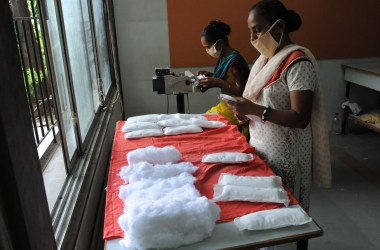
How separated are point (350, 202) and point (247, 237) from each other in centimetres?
181

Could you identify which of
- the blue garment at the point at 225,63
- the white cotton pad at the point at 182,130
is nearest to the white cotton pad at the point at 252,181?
the white cotton pad at the point at 182,130

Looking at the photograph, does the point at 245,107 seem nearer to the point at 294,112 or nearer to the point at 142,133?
the point at 294,112

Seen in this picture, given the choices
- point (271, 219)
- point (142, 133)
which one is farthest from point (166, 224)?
point (142, 133)

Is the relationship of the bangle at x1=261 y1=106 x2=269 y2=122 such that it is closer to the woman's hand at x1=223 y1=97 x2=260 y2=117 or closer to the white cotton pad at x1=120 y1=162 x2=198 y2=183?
the woman's hand at x1=223 y1=97 x2=260 y2=117

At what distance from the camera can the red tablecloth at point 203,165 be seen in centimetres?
103

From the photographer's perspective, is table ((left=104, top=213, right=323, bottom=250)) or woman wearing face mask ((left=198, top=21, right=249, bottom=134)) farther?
woman wearing face mask ((left=198, top=21, right=249, bottom=134))

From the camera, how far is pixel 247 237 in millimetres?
927

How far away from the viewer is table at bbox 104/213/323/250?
0.90 meters

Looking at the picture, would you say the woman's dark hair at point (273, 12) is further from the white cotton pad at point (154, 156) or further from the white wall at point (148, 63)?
the white wall at point (148, 63)

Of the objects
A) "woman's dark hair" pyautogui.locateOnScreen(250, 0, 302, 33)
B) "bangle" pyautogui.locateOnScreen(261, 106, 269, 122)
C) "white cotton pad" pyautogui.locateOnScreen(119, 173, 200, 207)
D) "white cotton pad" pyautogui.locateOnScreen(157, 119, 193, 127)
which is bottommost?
"white cotton pad" pyautogui.locateOnScreen(119, 173, 200, 207)

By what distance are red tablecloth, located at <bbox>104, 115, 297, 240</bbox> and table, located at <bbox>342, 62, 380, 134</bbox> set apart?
76.6 inches

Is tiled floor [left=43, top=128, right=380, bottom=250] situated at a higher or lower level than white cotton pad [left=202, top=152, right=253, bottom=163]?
lower

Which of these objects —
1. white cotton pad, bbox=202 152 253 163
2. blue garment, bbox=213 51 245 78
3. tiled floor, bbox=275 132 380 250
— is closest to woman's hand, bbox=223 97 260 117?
white cotton pad, bbox=202 152 253 163

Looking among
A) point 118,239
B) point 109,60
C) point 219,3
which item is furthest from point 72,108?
point 219,3
